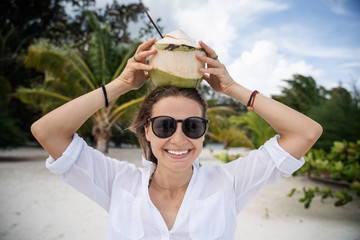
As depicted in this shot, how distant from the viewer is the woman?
1371 mm

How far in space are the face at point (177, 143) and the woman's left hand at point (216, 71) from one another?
19 centimetres

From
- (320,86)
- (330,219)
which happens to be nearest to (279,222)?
(330,219)

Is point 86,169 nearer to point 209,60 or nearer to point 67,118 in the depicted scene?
point 67,118

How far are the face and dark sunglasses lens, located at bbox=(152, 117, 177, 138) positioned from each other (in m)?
0.02

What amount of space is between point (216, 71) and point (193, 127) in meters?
0.32

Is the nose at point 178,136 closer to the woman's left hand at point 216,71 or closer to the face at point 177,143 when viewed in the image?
the face at point 177,143

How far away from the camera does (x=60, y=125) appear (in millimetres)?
1352

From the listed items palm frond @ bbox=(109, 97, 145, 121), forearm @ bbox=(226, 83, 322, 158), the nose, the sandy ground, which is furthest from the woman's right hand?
palm frond @ bbox=(109, 97, 145, 121)

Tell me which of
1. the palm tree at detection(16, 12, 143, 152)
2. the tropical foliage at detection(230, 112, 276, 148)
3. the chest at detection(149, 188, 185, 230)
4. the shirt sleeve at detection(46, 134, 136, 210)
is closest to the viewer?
the shirt sleeve at detection(46, 134, 136, 210)

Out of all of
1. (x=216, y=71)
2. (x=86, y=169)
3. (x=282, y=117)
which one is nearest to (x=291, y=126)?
(x=282, y=117)

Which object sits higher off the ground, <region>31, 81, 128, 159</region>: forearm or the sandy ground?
<region>31, 81, 128, 159</region>: forearm

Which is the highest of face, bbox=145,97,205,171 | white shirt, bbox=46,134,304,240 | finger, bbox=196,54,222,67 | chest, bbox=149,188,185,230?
finger, bbox=196,54,222,67

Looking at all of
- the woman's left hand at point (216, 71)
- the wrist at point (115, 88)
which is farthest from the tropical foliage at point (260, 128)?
the wrist at point (115, 88)

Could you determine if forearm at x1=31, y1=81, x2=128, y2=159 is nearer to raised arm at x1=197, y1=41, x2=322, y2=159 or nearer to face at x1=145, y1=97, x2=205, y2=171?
face at x1=145, y1=97, x2=205, y2=171
